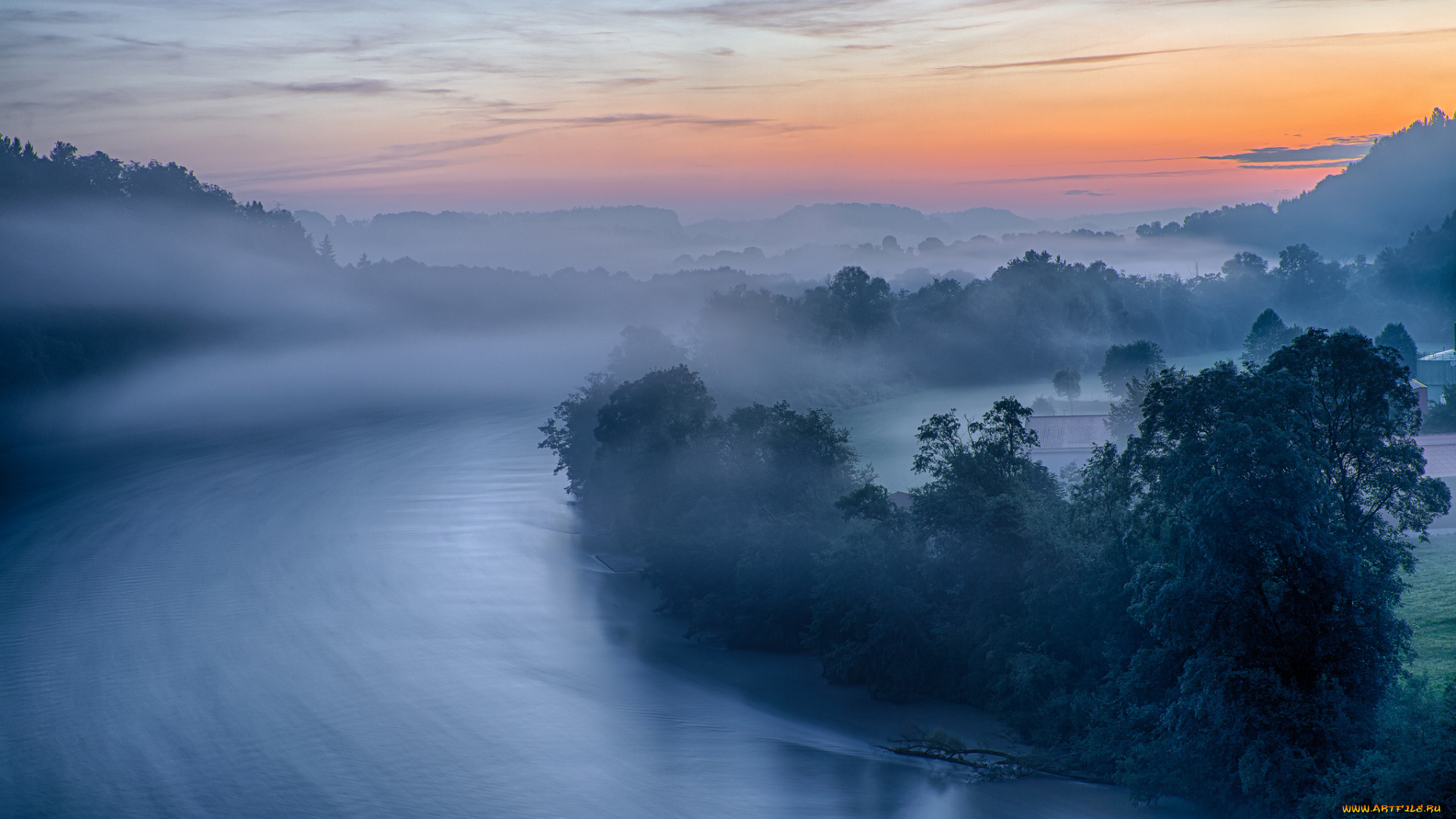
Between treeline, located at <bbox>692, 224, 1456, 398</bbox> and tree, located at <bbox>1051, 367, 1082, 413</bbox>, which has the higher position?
treeline, located at <bbox>692, 224, 1456, 398</bbox>

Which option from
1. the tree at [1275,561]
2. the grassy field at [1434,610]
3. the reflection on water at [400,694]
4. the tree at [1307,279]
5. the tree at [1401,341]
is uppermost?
the tree at [1307,279]

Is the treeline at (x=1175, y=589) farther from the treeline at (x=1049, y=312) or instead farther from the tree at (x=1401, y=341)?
the treeline at (x=1049, y=312)

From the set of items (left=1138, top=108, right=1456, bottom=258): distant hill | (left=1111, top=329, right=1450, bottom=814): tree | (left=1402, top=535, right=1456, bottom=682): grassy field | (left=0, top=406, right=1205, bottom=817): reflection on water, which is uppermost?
(left=1138, top=108, right=1456, bottom=258): distant hill

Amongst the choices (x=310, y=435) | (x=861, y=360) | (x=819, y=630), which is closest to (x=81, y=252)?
(x=310, y=435)

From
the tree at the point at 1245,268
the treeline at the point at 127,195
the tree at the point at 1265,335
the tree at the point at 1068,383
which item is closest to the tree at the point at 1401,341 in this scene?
the tree at the point at 1265,335

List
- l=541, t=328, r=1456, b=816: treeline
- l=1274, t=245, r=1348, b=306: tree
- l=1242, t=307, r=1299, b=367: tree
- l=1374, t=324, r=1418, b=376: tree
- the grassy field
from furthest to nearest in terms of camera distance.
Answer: l=1274, t=245, r=1348, b=306: tree
l=1242, t=307, r=1299, b=367: tree
l=1374, t=324, r=1418, b=376: tree
the grassy field
l=541, t=328, r=1456, b=816: treeline

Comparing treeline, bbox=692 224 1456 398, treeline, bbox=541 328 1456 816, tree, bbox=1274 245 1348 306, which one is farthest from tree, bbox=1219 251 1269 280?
treeline, bbox=541 328 1456 816

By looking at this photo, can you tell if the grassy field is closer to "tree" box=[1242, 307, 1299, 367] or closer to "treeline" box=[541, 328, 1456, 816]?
"treeline" box=[541, 328, 1456, 816]
